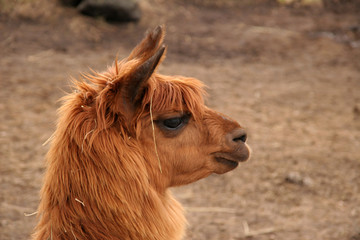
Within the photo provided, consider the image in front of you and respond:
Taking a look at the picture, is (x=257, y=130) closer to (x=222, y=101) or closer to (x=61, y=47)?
(x=222, y=101)

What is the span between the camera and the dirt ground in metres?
5.01

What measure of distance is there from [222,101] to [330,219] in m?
3.28

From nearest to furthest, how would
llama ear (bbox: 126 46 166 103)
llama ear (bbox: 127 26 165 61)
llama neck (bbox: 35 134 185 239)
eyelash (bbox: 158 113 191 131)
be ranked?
llama ear (bbox: 126 46 166 103), llama neck (bbox: 35 134 185 239), eyelash (bbox: 158 113 191 131), llama ear (bbox: 127 26 165 61)

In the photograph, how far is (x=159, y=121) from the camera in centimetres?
289

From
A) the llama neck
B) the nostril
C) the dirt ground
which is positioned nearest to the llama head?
the nostril

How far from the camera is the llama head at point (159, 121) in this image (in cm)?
269

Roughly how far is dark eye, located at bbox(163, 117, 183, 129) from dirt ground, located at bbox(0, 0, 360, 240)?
5.31 feet

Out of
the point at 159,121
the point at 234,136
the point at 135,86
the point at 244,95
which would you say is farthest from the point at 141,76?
the point at 244,95

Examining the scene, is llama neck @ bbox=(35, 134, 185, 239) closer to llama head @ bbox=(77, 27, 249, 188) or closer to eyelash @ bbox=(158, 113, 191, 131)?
llama head @ bbox=(77, 27, 249, 188)

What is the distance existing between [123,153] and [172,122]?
0.40m

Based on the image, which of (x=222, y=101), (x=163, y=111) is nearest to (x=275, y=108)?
(x=222, y=101)

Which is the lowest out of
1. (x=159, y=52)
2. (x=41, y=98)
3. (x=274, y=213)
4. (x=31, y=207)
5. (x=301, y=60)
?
(x=31, y=207)

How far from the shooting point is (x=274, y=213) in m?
5.06

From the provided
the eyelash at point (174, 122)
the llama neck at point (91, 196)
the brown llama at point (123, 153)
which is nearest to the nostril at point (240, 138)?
the brown llama at point (123, 153)
